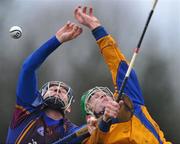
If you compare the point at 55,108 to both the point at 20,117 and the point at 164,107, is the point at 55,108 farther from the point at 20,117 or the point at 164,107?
the point at 164,107

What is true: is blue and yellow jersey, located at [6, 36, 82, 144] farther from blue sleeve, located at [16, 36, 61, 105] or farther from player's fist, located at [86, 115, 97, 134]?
player's fist, located at [86, 115, 97, 134]

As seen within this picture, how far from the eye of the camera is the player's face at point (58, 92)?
19.2ft

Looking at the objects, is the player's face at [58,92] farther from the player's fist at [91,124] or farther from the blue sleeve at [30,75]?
the player's fist at [91,124]

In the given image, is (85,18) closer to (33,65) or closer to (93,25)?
(93,25)

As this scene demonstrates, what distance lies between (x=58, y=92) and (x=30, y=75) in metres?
0.37

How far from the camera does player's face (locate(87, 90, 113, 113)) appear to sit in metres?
5.56

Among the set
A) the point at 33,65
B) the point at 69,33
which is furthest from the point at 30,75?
the point at 69,33

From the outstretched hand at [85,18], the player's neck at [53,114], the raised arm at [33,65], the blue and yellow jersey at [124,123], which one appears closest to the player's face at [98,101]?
the blue and yellow jersey at [124,123]

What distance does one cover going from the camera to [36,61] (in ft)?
18.6

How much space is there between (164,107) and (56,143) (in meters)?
19.2

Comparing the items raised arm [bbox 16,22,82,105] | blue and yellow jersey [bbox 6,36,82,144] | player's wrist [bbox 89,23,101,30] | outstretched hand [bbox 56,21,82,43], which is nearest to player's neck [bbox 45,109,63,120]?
blue and yellow jersey [bbox 6,36,82,144]

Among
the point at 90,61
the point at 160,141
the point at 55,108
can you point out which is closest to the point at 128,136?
the point at 160,141

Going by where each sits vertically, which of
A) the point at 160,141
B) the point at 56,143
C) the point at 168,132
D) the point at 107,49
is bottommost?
the point at 168,132

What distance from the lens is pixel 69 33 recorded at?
5703mm
